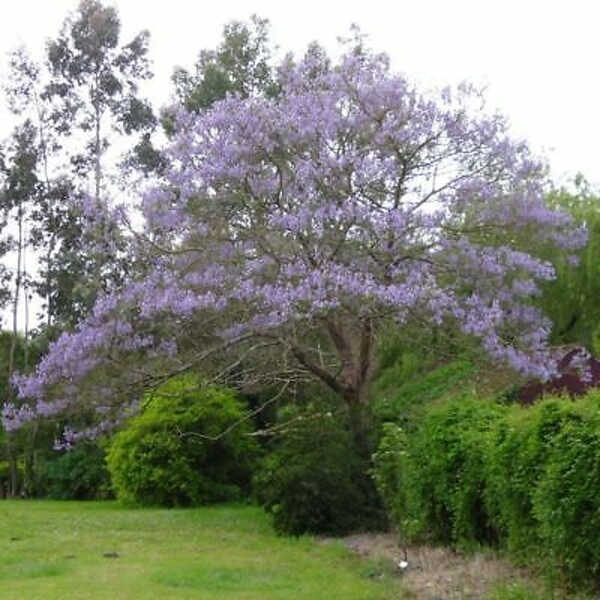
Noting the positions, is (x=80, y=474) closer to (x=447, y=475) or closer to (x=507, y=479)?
(x=447, y=475)

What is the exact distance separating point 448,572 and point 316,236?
5.55 meters

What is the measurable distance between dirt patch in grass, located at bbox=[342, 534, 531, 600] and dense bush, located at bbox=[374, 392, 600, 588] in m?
0.19

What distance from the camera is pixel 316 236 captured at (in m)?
→ 13.1

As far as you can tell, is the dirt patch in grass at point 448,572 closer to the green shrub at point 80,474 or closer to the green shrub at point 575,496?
the green shrub at point 575,496

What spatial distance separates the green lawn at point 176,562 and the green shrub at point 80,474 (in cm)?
825

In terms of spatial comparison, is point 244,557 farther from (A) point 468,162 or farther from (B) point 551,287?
(B) point 551,287

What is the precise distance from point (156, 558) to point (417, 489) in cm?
301

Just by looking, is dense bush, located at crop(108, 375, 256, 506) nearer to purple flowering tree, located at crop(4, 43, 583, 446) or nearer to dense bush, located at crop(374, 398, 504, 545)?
purple flowering tree, located at crop(4, 43, 583, 446)

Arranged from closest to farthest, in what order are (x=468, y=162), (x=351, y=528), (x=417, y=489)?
(x=417, y=489)
(x=351, y=528)
(x=468, y=162)

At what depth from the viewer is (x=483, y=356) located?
13203 mm

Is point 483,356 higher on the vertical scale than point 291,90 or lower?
lower

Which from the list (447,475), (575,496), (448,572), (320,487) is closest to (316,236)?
(320,487)

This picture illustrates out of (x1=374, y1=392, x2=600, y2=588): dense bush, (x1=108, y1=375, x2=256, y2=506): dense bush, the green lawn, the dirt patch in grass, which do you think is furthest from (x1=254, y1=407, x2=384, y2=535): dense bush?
(x1=108, y1=375, x2=256, y2=506): dense bush

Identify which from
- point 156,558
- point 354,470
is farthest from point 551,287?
point 156,558
